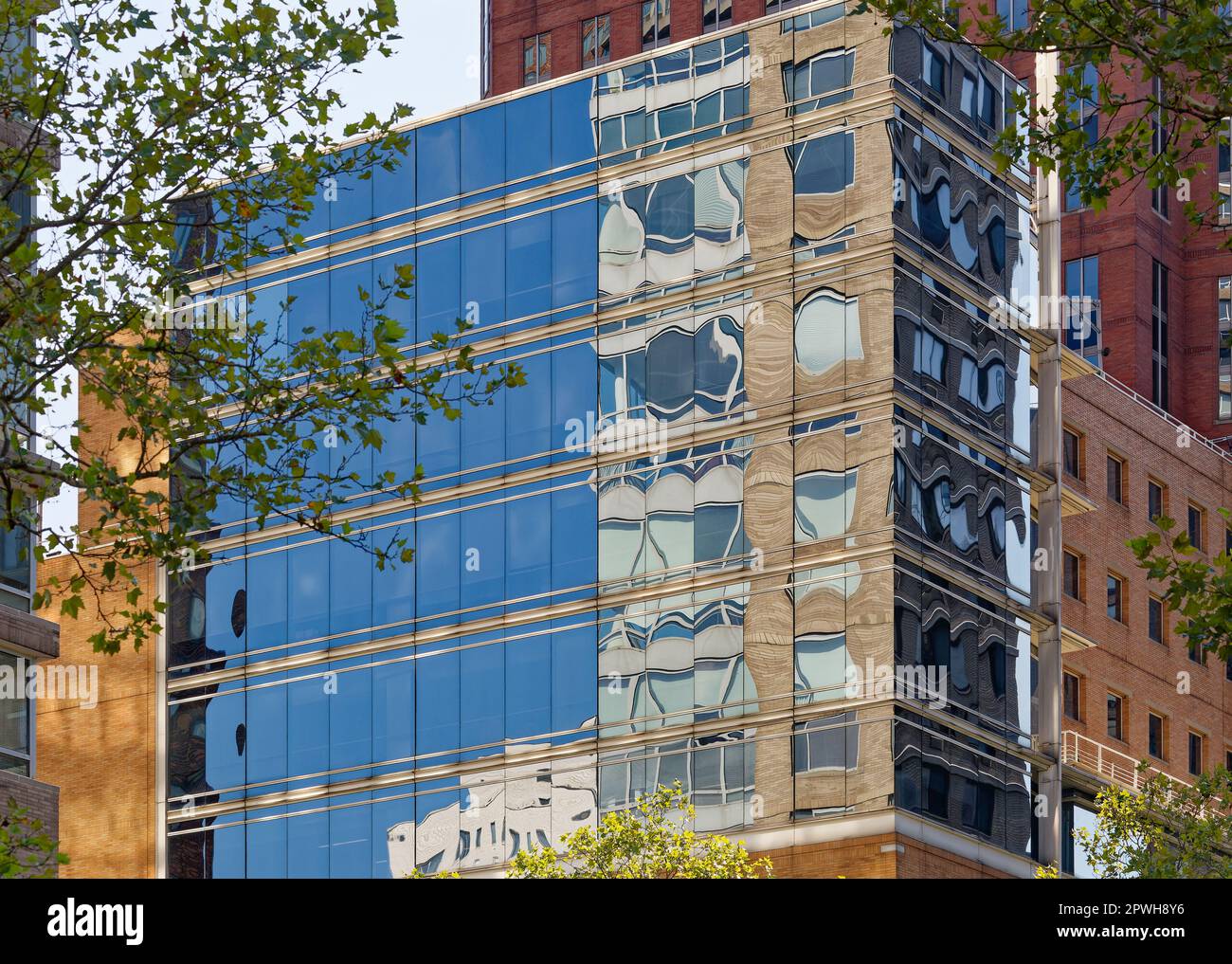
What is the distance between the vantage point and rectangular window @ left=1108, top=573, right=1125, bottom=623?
6384cm

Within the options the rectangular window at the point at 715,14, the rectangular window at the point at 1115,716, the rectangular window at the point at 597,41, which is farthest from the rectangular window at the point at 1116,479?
the rectangular window at the point at 597,41

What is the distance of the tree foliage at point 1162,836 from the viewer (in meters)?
46.0

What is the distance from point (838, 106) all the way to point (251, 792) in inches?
902

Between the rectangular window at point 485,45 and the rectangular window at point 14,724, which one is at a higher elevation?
the rectangular window at point 485,45

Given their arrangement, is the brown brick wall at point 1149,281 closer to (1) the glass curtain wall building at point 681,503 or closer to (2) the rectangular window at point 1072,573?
(2) the rectangular window at point 1072,573

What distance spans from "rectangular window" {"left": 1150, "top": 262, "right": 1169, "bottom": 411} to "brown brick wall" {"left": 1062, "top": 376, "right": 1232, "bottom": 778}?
20.9 metres

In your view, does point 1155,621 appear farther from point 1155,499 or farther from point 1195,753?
point 1195,753

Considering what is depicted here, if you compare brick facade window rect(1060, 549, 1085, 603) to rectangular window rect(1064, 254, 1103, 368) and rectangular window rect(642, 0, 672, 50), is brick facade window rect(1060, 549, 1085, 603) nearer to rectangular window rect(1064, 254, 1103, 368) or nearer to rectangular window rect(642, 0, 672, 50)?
rectangular window rect(1064, 254, 1103, 368)

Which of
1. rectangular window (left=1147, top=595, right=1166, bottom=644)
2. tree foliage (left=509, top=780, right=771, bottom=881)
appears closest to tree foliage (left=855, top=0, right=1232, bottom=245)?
tree foliage (left=509, top=780, right=771, bottom=881)

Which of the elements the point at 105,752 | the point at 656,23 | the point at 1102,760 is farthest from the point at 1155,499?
the point at 656,23

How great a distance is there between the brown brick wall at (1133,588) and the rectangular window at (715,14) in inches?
1377

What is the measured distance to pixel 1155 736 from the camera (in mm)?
65938
